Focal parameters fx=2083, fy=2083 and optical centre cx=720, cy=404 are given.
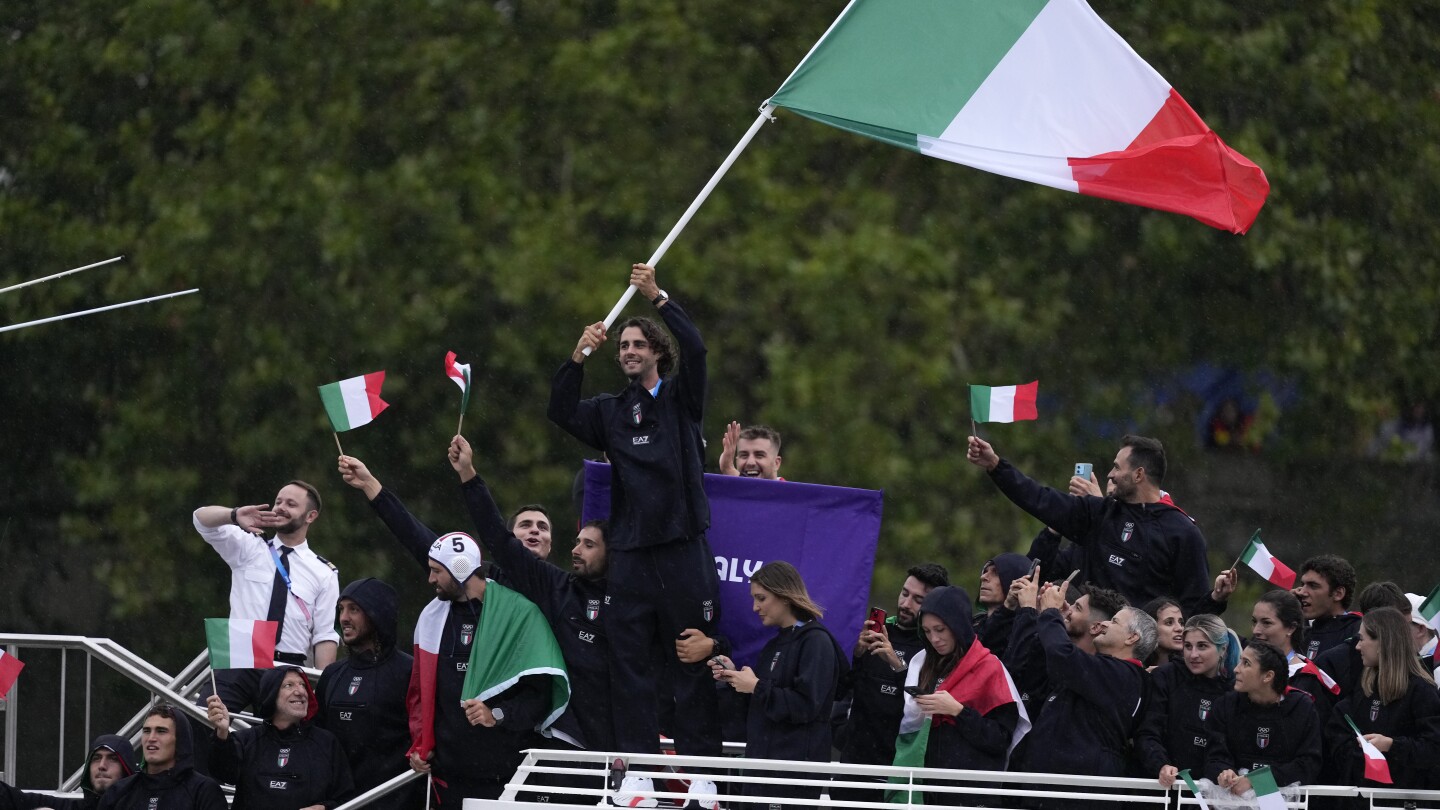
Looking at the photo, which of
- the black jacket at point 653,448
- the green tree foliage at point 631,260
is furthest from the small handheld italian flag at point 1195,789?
the green tree foliage at point 631,260

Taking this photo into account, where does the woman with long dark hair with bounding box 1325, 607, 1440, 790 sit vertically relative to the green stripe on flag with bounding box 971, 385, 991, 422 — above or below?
below

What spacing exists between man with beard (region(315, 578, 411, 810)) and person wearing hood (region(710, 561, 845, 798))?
1.79 metres

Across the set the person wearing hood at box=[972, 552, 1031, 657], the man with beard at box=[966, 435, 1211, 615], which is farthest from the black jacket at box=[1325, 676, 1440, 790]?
the person wearing hood at box=[972, 552, 1031, 657]

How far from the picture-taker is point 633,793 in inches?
311

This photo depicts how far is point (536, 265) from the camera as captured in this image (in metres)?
16.2

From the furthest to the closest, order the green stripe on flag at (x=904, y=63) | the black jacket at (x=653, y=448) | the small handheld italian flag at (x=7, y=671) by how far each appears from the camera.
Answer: the small handheld italian flag at (x=7, y=671) < the green stripe on flag at (x=904, y=63) < the black jacket at (x=653, y=448)

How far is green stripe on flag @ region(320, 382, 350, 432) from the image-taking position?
30.5 feet

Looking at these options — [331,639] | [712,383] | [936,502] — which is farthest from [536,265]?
[331,639]

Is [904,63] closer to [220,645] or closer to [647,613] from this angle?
[647,613]

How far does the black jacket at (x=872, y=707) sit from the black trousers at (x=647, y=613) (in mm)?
682

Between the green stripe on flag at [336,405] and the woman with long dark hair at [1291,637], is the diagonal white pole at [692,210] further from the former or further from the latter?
the woman with long dark hair at [1291,637]

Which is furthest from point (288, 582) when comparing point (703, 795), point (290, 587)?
point (703, 795)

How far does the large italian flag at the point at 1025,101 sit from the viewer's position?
9422 millimetres

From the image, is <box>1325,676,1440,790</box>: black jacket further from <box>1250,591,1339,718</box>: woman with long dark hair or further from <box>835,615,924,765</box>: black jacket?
Result: <box>835,615,924,765</box>: black jacket
